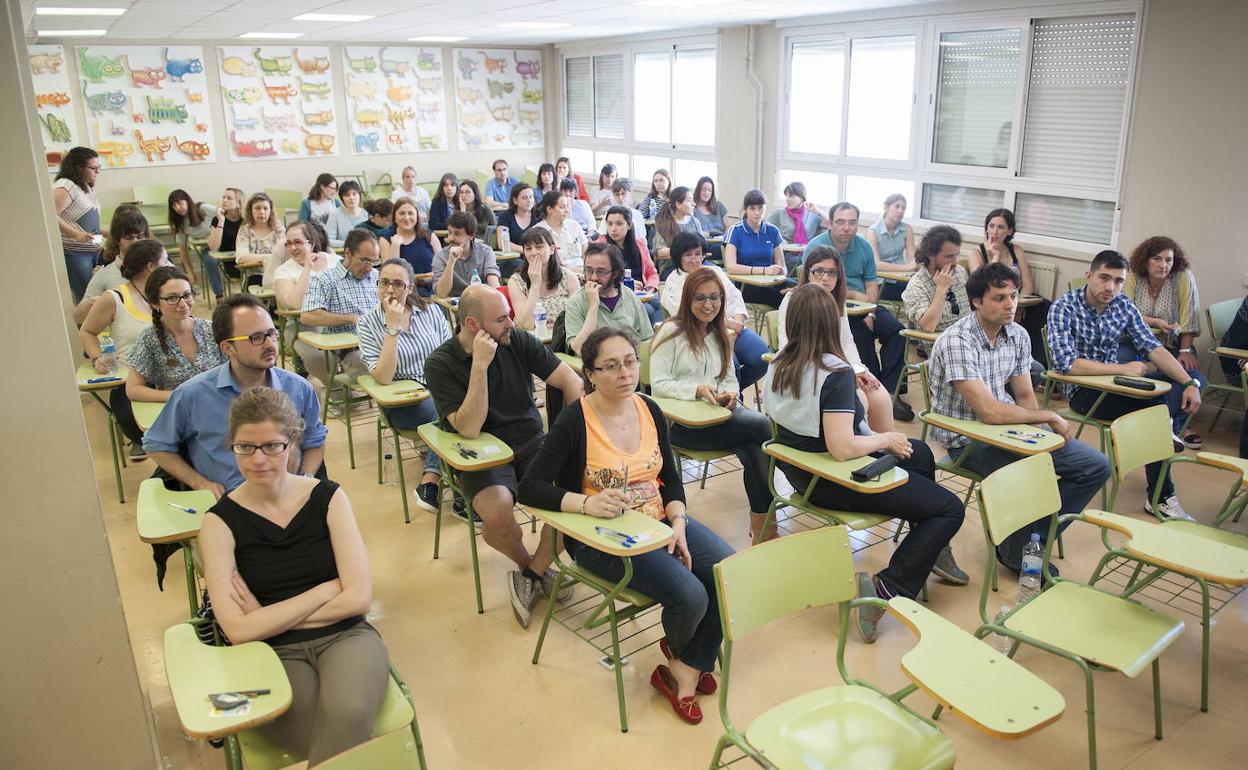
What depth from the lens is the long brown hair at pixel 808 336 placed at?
10.6 feet

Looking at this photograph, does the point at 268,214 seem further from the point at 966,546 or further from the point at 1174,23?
the point at 1174,23

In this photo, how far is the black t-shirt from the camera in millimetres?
3385

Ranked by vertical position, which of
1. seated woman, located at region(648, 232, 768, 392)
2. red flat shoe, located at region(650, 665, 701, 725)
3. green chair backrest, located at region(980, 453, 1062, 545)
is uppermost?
seated woman, located at region(648, 232, 768, 392)

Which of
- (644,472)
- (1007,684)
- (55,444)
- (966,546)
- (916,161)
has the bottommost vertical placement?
(966,546)

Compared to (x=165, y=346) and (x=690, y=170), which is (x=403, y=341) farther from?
(x=690, y=170)

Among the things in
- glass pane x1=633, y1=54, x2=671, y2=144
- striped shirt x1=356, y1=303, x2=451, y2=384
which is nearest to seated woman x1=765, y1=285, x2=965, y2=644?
striped shirt x1=356, y1=303, x2=451, y2=384

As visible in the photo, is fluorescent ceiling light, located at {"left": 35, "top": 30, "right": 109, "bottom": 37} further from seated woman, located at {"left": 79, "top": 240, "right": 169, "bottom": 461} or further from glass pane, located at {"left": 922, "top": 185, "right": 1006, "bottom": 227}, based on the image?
glass pane, located at {"left": 922, "top": 185, "right": 1006, "bottom": 227}

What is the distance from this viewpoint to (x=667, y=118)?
1063 cm

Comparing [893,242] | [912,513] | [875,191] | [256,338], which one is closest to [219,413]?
[256,338]

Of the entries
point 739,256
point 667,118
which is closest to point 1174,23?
point 739,256


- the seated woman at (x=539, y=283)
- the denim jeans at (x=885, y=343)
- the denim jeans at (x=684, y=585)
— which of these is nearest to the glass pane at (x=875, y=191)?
the denim jeans at (x=885, y=343)

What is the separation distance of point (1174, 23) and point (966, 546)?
4.01 metres

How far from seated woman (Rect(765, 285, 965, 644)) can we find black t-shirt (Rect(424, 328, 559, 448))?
3.26ft

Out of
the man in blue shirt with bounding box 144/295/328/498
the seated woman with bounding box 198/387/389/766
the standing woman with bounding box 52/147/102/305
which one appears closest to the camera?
the seated woman with bounding box 198/387/389/766
